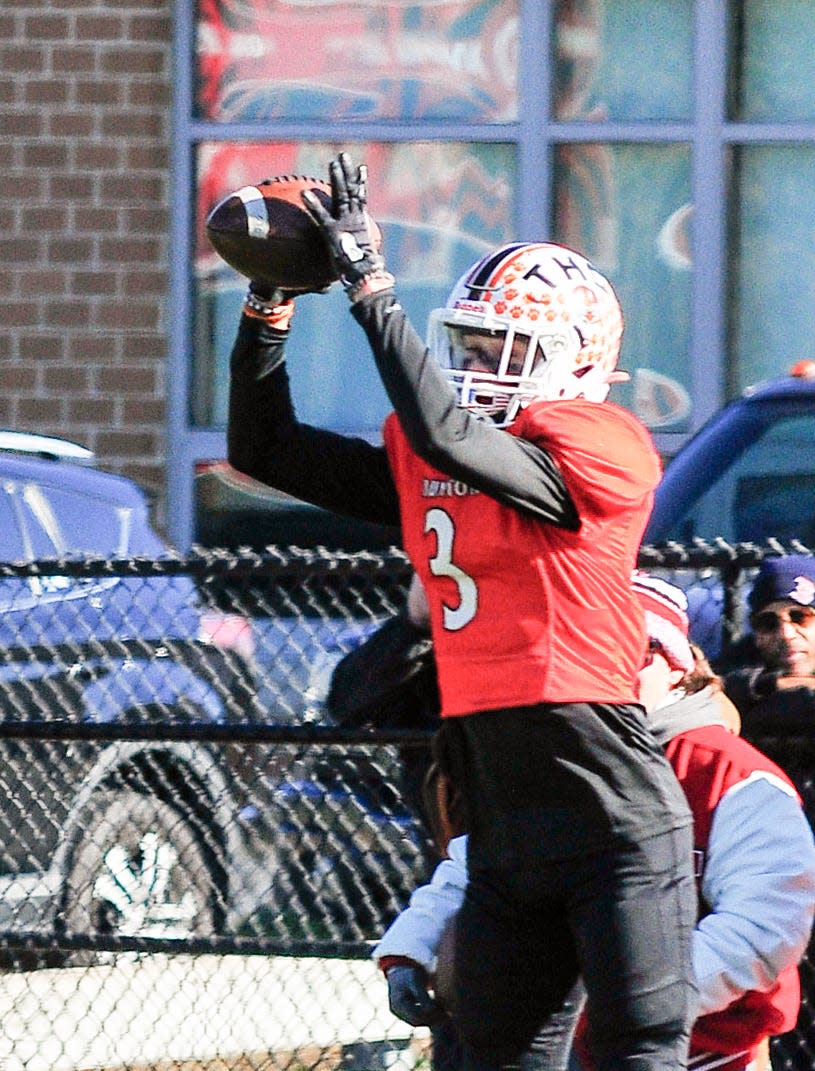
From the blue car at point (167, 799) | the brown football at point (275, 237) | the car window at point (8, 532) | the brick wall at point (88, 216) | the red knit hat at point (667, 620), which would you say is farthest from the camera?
the brick wall at point (88, 216)

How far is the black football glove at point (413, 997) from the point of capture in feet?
11.4

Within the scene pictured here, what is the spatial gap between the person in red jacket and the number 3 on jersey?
351mm

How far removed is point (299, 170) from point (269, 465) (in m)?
5.94

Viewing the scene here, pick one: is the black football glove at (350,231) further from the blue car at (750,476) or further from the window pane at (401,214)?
the window pane at (401,214)

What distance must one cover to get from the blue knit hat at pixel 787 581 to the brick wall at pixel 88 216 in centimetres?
514

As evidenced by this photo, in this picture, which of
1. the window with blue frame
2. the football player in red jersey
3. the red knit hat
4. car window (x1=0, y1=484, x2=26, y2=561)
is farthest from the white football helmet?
the window with blue frame

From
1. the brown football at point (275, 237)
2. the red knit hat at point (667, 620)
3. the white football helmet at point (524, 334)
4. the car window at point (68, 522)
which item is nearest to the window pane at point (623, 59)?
the car window at point (68, 522)

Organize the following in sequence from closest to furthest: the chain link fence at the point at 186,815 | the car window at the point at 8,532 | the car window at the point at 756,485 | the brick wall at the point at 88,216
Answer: the chain link fence at the point at 186,815
the car window at the point at 756,485
the car window at the point at 8,532
the brick wall at the point at 88,216

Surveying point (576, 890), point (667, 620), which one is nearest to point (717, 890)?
point (576, 890)

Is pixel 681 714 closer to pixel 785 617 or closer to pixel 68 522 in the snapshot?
pixel 785 617

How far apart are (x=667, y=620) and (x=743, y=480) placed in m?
2.36

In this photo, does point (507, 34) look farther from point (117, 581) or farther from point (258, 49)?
point (117, 581)

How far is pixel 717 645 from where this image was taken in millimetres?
4801

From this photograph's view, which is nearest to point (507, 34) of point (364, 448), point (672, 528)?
point (672, 528)
